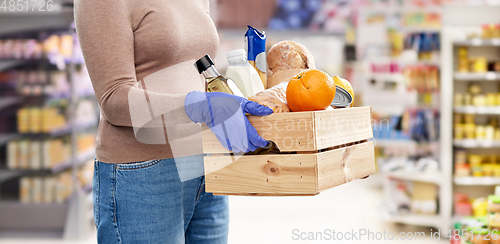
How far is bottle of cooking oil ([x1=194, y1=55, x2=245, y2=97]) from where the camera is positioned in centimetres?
101

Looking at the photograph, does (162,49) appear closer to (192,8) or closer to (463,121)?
(192,8)

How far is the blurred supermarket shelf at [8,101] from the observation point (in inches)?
164

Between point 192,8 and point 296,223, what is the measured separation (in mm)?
3519

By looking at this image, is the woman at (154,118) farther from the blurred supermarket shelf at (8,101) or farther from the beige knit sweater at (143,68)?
the blurred supermarket shelf at (8,101)

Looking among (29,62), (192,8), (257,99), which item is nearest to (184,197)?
(257,99)

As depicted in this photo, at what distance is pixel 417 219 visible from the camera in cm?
414

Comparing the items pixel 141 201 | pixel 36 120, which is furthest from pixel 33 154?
pixel 141 201

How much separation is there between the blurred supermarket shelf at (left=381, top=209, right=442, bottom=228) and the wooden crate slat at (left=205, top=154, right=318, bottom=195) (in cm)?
358

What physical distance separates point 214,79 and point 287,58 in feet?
0.92

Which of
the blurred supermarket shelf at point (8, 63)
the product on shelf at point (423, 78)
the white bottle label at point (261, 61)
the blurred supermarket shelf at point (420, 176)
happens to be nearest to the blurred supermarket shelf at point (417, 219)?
the blurred supermarket shelf at point (420, 176)

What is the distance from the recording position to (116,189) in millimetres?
1112

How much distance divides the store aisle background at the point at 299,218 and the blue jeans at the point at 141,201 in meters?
2.85

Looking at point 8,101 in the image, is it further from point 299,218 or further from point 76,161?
point 299,218

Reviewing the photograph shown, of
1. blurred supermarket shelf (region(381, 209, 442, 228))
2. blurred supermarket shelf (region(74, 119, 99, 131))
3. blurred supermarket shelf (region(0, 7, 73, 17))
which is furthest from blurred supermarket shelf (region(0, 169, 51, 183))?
blurred supermarket shelf (region(381, 209, 442, 228))
